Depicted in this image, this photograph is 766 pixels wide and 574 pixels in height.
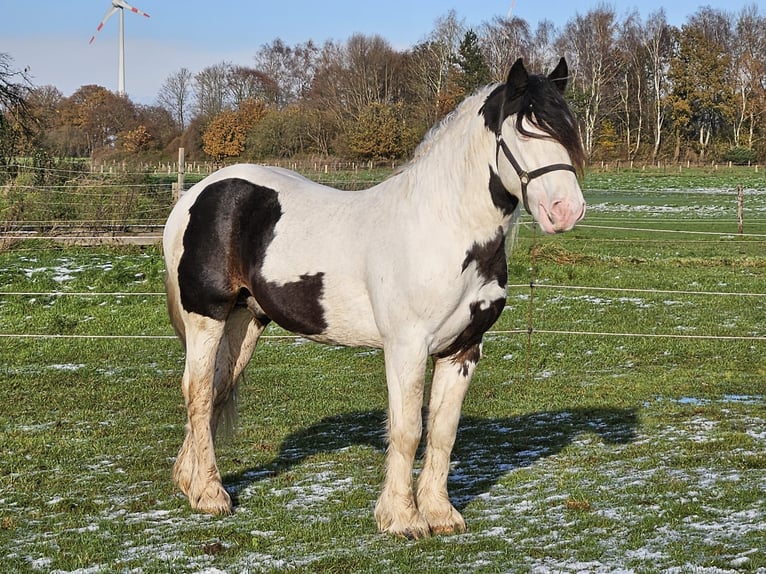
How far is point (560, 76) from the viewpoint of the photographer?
13.4 feet

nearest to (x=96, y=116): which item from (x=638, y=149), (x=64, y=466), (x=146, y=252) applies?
(x=638, y=149)

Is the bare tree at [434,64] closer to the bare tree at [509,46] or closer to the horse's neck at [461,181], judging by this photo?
the bare tree at [509,46]

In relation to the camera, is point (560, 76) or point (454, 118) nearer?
point (560, 76)

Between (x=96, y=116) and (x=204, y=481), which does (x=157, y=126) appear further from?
(x=204, y=481)

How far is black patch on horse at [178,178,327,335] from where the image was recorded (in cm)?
482

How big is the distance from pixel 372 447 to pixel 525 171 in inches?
118

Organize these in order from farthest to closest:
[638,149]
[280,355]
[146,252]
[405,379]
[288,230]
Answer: [638,149]
[146,252]
[280,355]
[288,230]
[405,379]

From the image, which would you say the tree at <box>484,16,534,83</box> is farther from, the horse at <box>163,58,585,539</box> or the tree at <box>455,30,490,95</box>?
the tree at <box>455,30,490,95</box>

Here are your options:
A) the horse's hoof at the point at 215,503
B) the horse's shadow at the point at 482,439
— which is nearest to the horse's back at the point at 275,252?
the horse's hoof at the point at 215,503

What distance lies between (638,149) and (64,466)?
54.1m

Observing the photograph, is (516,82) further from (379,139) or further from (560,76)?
(379,139)

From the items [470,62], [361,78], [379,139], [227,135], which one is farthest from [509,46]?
[361,78]

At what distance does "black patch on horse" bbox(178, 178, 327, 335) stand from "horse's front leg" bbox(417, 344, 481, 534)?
2.54ft

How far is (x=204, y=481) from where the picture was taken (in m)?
4.93
